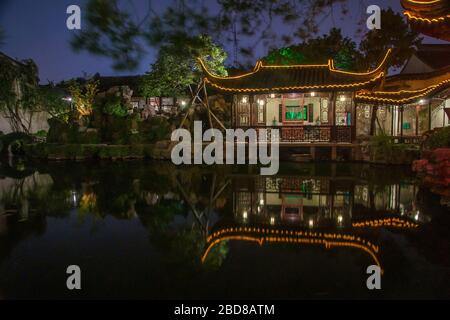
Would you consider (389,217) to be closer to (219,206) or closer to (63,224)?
(219,206)

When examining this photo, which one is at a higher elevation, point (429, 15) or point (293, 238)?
point (429, 15)

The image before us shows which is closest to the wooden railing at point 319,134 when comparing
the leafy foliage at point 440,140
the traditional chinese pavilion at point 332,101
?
the traditional chinese pavilion at point 332,101

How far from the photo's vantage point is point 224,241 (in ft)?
17.2

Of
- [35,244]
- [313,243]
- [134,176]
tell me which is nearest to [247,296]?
[313,243]

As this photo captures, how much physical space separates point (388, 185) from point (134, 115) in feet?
49.7

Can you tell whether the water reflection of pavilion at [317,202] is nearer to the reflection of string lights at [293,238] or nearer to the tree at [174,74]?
the reflection of string lights at [293,238]

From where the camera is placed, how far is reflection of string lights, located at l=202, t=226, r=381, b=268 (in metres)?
5.03

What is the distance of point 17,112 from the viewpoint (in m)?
26.8

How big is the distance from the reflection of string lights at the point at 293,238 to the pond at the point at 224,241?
0.02 metres

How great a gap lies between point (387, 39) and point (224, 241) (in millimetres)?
22083

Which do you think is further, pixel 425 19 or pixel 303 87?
pixel 303 87

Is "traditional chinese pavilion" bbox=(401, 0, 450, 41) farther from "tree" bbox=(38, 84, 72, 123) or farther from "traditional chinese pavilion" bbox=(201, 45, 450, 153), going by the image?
"tree" bbox=(38, 84, 72, 123)

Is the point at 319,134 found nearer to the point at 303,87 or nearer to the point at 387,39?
the point at 303,87

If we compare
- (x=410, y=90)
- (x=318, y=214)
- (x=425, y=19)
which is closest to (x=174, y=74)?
(x=410, y=90)
